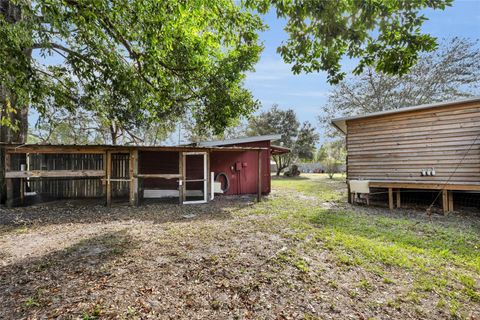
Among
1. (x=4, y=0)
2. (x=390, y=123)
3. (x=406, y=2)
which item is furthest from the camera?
(x=390, y=123)

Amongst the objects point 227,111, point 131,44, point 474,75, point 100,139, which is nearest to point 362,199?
point 227,111

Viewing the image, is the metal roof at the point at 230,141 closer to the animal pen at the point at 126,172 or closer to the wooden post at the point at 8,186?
the animal pen at the point at 126,172

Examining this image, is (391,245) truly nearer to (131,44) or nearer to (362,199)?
(362,199)

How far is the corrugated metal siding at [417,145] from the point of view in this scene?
7121mm

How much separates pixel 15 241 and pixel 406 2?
715 cm

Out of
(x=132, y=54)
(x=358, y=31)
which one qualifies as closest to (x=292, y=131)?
(x=132, y=54)

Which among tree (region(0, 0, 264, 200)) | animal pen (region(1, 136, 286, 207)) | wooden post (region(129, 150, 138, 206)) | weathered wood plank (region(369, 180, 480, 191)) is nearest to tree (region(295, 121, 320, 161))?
animal pen (region(1, 136, 286, 207))

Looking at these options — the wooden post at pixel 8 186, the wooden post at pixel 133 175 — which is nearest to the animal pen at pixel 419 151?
the wooden post at pixel 133 175

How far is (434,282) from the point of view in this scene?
312cm

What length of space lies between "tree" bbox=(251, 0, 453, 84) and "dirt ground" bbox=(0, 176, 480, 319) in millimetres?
2747

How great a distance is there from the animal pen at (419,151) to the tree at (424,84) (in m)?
7.43

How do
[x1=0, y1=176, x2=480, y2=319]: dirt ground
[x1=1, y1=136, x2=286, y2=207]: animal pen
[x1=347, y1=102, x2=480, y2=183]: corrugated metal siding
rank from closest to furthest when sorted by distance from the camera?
1. [x1=0, y1=176, x2=480, y2=319]: dirt ground
2. [x1=347, y1=102, x2=480, y2=183]: corrugated metal siding
3. [x1=1, y1=136, x2=286, y2=207]: animal pen

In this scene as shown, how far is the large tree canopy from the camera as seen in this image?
3.97 metres

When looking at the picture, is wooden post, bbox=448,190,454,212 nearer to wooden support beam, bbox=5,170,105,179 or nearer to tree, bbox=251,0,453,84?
tree, bbox=251,0,453,84
